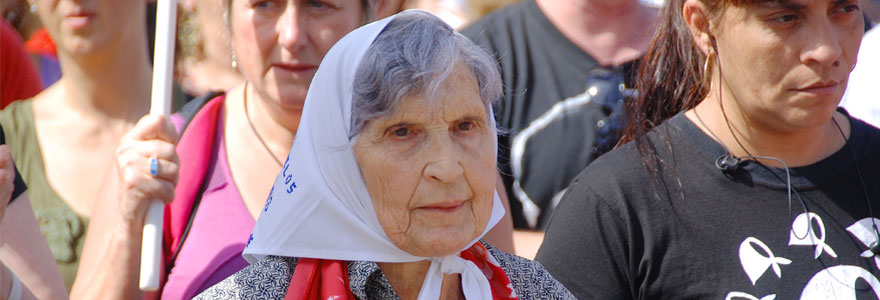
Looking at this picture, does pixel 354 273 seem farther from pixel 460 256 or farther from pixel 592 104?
pixel 592 104

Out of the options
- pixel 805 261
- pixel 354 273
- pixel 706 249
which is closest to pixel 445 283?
pixel 354 273

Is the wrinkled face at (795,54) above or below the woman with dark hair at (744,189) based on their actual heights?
above

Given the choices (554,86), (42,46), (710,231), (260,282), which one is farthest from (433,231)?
(42,46)

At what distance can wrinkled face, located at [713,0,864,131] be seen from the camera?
8.55 ft

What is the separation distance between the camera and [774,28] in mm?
2619

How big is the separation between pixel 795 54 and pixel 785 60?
0.03 meters

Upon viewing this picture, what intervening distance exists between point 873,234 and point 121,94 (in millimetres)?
2242

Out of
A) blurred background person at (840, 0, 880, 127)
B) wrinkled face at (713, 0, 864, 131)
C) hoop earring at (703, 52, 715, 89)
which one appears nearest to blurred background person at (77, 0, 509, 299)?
hoop earring at (703, 52, 715, 89)

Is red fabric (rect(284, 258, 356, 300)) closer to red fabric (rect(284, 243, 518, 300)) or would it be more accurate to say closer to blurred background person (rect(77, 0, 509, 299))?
red fabric (rect(284, 243, 518, 300))

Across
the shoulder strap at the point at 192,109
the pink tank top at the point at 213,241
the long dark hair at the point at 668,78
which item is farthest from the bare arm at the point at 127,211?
the long dark hair at the point at 668,78

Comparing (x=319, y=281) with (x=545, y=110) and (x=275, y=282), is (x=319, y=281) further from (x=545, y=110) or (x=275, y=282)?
(x=545, y=110)

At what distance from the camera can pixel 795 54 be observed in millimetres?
2611

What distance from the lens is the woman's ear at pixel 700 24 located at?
276cm

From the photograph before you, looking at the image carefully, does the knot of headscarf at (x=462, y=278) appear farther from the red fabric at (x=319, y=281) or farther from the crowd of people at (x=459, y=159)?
the red fabric at (x=319, y=281)
